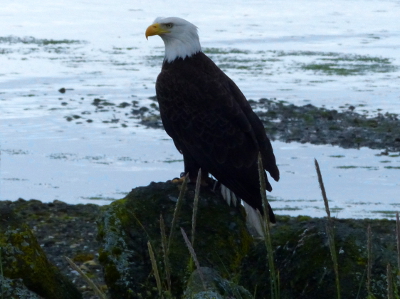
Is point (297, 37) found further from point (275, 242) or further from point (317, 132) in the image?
point (275, 242)

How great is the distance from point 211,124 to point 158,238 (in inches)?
45.2

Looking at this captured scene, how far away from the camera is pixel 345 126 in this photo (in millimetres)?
10586

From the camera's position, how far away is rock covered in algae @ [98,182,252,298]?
370 cm

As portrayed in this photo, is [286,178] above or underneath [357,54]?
underneath

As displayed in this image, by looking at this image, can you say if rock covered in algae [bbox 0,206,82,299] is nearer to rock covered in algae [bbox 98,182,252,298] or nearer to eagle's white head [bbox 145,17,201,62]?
rock covered in algae [bbox 98,182,252,298]

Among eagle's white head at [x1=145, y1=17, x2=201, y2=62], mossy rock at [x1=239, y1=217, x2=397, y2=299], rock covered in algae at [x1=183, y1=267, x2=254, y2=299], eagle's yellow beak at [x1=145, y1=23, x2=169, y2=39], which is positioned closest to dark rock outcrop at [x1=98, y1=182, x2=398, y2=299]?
mossy rock at [x1=239, y1=217, x2=397, y2=299]

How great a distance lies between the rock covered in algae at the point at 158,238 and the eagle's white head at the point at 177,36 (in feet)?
3.80

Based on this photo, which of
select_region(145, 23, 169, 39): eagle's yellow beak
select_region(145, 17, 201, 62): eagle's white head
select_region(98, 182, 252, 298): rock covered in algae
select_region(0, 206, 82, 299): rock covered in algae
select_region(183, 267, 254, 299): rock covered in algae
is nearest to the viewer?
select_region(183, 267, 254, 299): rock covered in algae

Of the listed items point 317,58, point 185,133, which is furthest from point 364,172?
point 317,58

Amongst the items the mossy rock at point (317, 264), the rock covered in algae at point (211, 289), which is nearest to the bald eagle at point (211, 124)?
the mossy rock at point (317, 264)

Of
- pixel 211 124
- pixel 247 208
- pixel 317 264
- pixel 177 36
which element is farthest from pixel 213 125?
pixel 317 264

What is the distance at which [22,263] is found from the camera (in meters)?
3.33

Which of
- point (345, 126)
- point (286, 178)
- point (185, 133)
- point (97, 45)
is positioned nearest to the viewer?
point (185, 133)

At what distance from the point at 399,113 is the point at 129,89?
4.43 meters
